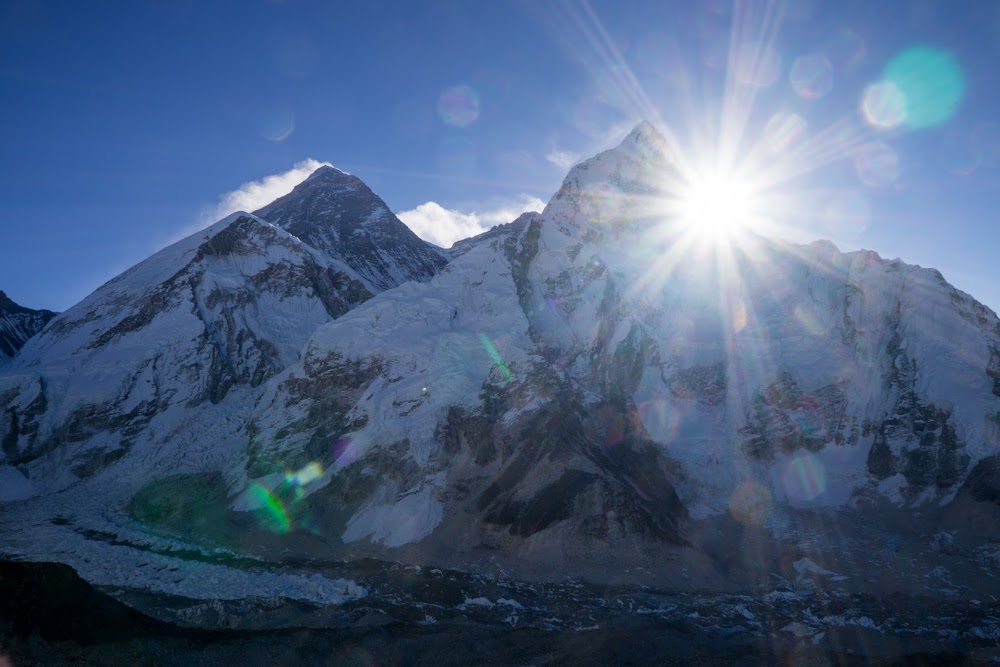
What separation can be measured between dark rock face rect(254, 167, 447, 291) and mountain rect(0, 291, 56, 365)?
151ft

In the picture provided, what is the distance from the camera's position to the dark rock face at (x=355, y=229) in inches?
4491

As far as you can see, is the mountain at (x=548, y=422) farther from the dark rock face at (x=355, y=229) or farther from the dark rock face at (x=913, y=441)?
the dark rock face at (x=355, y=229)

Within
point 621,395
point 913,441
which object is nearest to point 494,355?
point 621,395

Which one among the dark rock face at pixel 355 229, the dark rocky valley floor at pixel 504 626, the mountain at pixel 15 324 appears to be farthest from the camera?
the dark rock face at pixel 355 229

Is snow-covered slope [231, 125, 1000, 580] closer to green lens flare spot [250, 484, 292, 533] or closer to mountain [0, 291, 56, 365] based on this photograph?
green lens flare spot [250, 484, 292, 533]

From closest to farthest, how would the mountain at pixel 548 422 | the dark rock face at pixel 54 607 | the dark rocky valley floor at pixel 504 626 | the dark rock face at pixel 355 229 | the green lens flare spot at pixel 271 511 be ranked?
the dark rock face at pixel 54 607 → the dark rocky valley floor at pixel 504 626 → the mountain at pixel 548 422 → the green lens flare spot at pixel 271 511 → the dark rock face at pixel 355 229

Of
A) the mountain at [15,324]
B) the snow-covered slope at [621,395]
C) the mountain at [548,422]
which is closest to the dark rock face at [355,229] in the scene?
the mountain at [548,422]

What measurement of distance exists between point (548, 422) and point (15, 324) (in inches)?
3906

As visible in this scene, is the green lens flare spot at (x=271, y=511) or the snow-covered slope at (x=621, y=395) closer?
the snow-covered slope at (x=621, y=395)

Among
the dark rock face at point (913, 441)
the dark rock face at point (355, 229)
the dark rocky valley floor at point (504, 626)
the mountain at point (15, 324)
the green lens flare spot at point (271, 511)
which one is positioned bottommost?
the dark rocky valley floor at point (504, 626)

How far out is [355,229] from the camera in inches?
4879

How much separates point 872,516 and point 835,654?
2143 centimetres

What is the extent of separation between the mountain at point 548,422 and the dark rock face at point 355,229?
29835 millimetres

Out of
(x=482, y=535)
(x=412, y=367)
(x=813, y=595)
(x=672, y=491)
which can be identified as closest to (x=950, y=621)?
(x=813, y=595)
